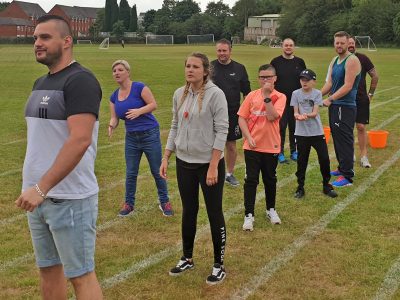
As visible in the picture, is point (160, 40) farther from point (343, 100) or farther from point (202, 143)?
point (202, 143)

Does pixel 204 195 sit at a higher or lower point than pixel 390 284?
higher

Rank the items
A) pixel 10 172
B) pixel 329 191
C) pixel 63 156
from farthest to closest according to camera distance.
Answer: pixel 10 172 → pixel 329 191 → pixel 63 156

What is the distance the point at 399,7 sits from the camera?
3314 inches

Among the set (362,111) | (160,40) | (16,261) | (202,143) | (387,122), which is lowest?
(16,261)

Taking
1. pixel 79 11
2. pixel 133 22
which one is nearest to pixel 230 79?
pixel 133 22

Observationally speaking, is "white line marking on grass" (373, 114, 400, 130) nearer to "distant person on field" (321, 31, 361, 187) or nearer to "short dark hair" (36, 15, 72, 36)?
"distant person on field" (321, 31, 361, 187)

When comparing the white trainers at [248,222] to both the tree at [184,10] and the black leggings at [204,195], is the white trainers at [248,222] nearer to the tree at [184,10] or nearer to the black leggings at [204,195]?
the black leggings at [204,195]

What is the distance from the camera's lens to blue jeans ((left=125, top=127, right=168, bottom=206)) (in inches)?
228

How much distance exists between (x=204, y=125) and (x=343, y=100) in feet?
11.8

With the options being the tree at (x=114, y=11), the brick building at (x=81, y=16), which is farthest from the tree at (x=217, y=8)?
the brick building at (x=81, y=16)

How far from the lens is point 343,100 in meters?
6.99

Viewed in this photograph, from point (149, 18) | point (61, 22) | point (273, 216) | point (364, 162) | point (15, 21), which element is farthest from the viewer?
point (149, 18)

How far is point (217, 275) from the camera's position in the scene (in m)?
4.25

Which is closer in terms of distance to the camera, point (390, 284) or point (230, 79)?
point (390, 284)
